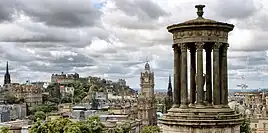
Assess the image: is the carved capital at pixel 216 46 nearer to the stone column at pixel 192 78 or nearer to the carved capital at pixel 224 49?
the carved capital at pixel 224 49

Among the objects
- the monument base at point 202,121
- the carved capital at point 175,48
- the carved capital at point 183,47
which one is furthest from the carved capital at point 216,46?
the monument base at point 202,121

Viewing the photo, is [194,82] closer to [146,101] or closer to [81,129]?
[81,129]

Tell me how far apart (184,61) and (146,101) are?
157 metres

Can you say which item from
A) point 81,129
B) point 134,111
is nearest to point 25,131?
point 81,129

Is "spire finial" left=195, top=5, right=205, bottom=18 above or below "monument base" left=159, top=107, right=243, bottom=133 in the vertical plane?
above

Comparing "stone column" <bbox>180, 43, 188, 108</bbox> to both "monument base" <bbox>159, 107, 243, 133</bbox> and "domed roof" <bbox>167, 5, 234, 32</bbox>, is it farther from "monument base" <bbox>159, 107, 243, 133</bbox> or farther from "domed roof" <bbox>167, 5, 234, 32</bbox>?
"domed roof" <bbox>167, 5, 234, 32</bbox>

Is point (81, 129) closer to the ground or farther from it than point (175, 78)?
closer to the ground

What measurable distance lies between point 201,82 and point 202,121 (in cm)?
161

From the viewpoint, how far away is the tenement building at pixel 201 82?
21188mm

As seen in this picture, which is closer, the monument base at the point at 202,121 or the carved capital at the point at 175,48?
the monument base at the point at 202,121

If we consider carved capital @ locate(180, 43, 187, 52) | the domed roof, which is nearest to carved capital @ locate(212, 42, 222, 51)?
the domed roof

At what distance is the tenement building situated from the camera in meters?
21.2

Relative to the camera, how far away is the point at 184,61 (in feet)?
72.3

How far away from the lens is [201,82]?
21641 millimetres
